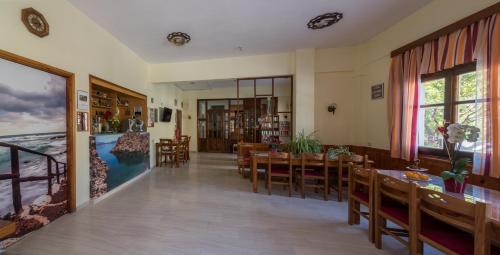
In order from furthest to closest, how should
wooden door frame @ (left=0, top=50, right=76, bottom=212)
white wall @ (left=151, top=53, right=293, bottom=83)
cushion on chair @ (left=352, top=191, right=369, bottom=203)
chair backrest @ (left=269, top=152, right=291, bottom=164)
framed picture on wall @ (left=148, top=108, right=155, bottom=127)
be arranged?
framed picture on wall @ (left=148, top=108, right=155, bottom=127)
white wall @ (left=151, top=53, right=293, bottom=83)
chair backrest @ (left=269, top=152, right=291, bottom=164)
wooden door frame @ (left=0, top=50, right=76, bottom=212)
cushion on chair @ (left=352, top=191, right=369, bottom=203)

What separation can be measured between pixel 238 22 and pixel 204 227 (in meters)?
3.19

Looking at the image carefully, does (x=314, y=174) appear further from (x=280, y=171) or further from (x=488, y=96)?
(x=488, y=96)

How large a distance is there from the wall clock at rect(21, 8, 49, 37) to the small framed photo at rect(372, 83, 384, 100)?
17.3 feet

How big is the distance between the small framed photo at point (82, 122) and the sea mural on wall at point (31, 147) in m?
0.20

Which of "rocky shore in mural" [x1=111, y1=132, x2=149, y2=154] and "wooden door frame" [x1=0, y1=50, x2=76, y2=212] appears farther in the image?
"rocky shore in mural" [x1=111, y1=132, x2=149, y2=154]

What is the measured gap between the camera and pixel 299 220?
2.56m

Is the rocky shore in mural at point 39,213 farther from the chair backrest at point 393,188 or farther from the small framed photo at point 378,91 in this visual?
the small framed photo at point 378,91

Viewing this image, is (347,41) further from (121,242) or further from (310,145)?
(121,242)

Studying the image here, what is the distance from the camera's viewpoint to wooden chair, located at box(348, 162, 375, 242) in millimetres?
2045

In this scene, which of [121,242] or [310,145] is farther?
[310,145]

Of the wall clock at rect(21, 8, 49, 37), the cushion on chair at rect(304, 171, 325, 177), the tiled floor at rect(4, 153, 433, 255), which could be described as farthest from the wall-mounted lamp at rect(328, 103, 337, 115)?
the wall clock at rect(21, 8, 49, 37)

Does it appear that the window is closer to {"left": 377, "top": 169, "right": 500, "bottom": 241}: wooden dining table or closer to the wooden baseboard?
{"left": 377, "top": 169, "right": 500, "bottom": 241}: wooden dining table

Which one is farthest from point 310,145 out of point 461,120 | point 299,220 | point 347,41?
point 347,41

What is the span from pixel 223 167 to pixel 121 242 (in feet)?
12.2
